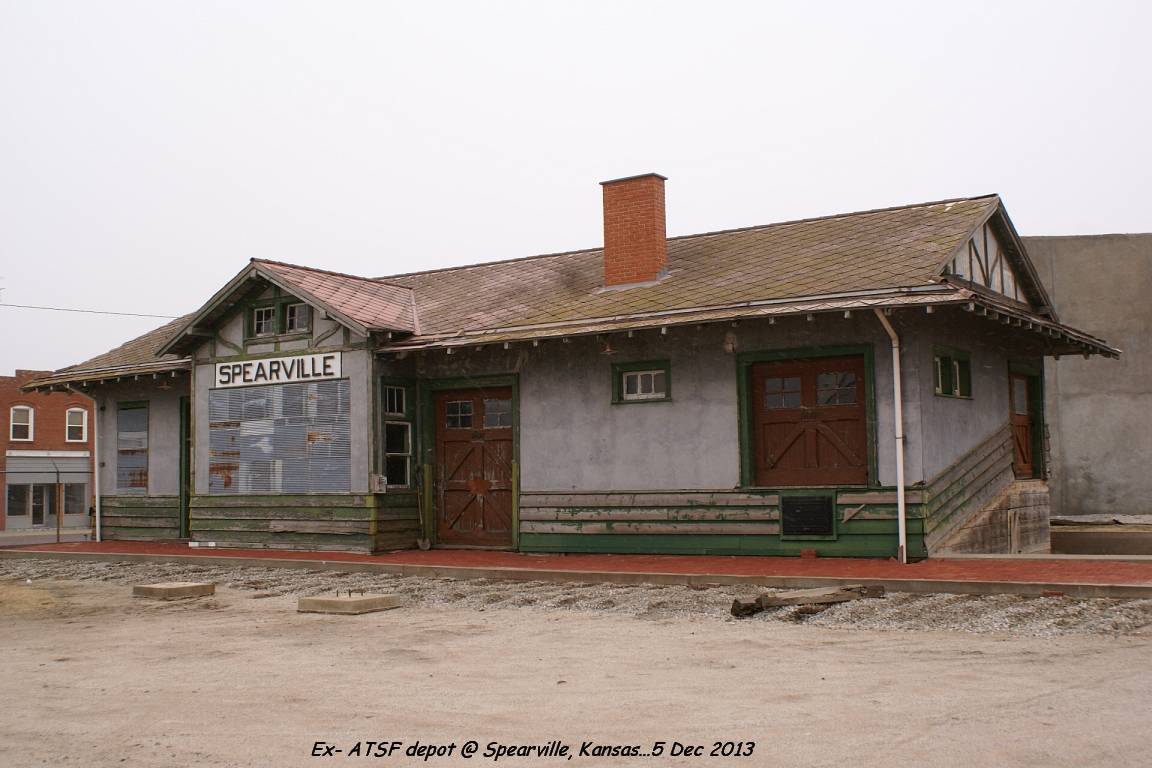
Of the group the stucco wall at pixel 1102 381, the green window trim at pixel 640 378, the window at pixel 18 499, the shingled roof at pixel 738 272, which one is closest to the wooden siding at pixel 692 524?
the green window trim at pixel 640 378

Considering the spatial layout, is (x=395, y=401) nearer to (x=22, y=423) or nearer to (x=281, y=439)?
(x=281, y=439)

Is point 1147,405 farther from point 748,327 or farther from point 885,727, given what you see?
point 885,727

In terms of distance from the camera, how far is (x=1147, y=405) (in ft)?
78.3

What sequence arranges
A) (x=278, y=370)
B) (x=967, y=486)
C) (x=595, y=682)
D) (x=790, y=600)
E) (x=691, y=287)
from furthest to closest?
(x=278, y=370) → (x=691, y=287) → (x=967, y=486) → (x=790, y=600) → (x=595, y=682)

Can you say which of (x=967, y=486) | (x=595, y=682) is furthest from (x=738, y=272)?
(x=595, y=682)

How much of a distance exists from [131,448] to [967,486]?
15258mm

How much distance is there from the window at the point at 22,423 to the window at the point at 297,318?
30.8 metres

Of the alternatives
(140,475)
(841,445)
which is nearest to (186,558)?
(140,475)

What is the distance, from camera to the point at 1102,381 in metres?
24.2

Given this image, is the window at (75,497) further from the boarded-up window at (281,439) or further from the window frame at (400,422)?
the window frame at (400,422)

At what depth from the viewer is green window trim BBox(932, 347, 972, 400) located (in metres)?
14.4

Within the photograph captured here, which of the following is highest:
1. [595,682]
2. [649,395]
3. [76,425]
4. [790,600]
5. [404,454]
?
[76,425]

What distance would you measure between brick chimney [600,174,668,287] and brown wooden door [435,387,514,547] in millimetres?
2670

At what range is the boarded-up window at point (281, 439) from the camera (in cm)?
1730
